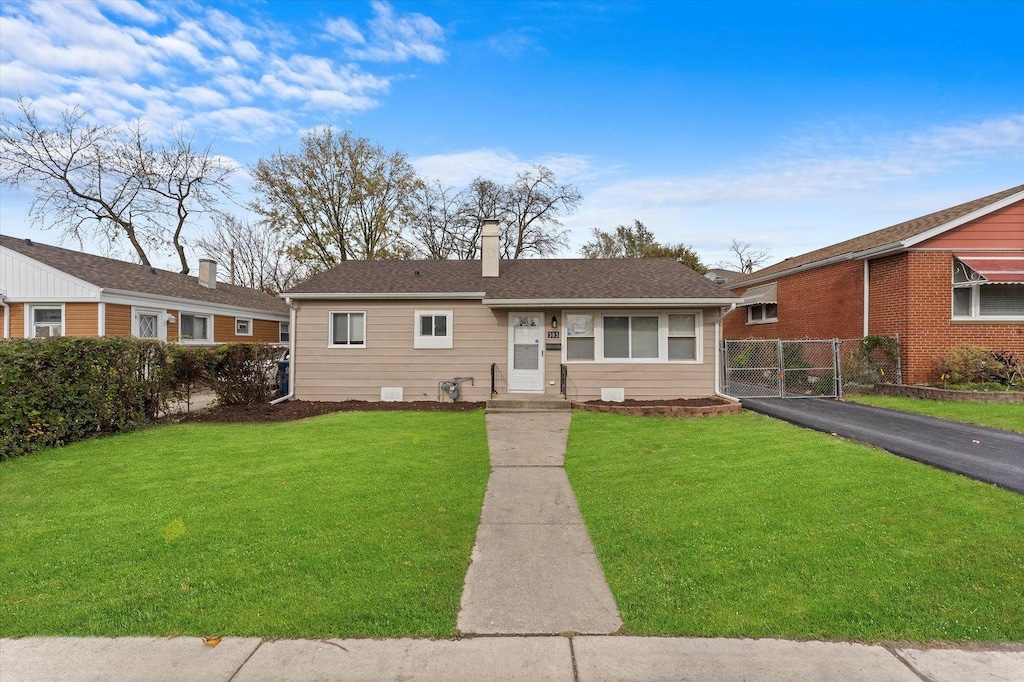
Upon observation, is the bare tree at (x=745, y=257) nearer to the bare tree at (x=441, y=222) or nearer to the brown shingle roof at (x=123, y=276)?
the bare tree at (x=441, y=222)

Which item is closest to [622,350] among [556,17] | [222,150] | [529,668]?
[556,17]

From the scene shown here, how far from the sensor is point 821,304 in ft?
48.4

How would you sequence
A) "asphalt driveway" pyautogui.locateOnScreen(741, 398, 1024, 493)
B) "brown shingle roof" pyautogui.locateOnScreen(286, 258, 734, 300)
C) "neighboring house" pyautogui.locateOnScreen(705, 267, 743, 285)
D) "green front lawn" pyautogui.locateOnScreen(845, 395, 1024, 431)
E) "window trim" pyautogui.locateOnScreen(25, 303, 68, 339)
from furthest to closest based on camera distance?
"neighboring house" pyautogui.locateOnScreen(705, 267, 743, 285)
"window trim" pyautogui.locateOnScreen(25, 303, 68, 339)
"brown shingle roof" pyautogui.locateOnScreen(286, 258, 734, 300)
"green front lawn" pyautogui.locateOnScreen(845, 395, 1024, 431)
"asphalt driveway" pyautogui.locateOnScreen(741, 398, 1024, 493)

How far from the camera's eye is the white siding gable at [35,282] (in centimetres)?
1347

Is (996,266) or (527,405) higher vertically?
(996,266)

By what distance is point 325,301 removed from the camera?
39.8 feet

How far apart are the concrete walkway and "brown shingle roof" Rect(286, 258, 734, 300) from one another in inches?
250

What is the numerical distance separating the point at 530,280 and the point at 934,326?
10.1 metres

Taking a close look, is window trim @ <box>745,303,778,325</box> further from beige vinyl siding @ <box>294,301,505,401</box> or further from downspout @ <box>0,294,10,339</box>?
downspout @ <box>0,294,10,339</box>

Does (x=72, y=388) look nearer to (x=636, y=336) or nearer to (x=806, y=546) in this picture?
(x=806, y=546)

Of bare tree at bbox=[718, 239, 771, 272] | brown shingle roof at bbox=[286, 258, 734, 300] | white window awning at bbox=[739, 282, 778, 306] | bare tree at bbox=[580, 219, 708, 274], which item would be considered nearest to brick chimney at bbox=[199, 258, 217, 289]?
brown shingle roof at bbox=[286, 258, 734, 300]

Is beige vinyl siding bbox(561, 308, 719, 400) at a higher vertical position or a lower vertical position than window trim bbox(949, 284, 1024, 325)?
lower

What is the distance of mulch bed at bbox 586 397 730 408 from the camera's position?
34.2 feet

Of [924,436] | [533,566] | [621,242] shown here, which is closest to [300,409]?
[533,566]
